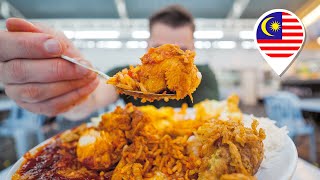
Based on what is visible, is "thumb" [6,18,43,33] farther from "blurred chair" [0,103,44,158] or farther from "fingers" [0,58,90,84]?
"blurred chair" [0,103,44,158]

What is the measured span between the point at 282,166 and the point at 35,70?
2.20ft

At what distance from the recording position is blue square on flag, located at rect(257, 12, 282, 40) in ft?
1.69

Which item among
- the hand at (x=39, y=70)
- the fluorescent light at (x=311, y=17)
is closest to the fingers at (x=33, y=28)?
the hand at (x=39, y=70)

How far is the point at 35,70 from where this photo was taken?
73cm

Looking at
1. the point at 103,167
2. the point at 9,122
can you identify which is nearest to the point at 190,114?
the point at 103,167

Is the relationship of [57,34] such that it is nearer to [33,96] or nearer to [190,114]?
[33,96]

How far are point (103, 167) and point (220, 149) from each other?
333 mm

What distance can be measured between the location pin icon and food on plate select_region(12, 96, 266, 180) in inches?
7.5

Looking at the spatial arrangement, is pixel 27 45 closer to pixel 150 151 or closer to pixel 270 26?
pixel 150 151

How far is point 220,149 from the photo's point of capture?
60cm

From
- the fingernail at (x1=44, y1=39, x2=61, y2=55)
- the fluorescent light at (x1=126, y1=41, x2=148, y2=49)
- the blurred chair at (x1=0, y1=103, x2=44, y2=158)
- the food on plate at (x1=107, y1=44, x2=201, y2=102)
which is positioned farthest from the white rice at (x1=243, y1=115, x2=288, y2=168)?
the blurred chair at (x1=0, y1=103, x2=44, y2=158)

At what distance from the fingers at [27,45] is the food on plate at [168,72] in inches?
8.8

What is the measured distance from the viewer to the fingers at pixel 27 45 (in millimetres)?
650

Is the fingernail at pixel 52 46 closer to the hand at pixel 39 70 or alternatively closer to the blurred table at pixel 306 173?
the hand at pixel 39 70
